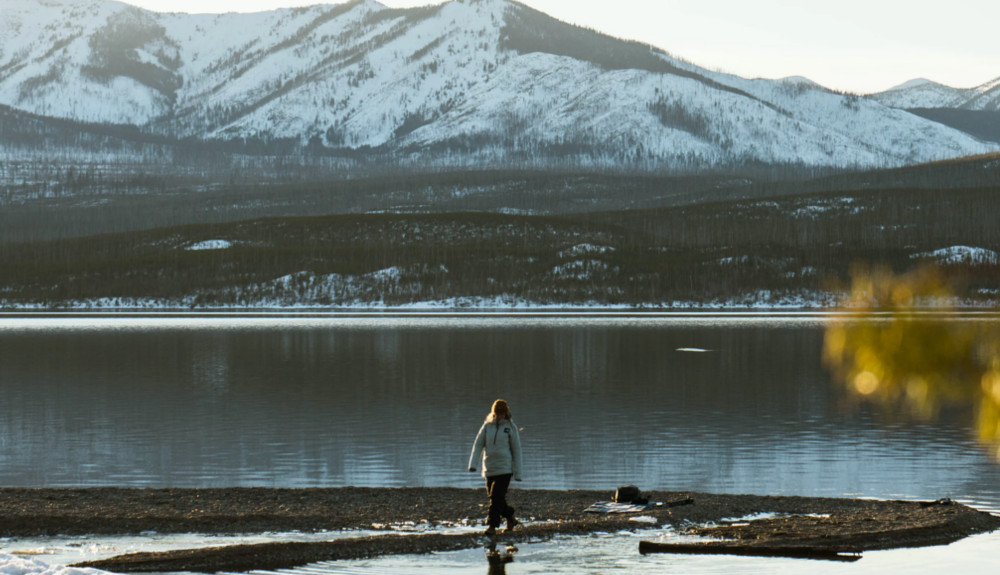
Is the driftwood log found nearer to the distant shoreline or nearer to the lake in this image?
the lake

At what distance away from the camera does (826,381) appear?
5725 cm

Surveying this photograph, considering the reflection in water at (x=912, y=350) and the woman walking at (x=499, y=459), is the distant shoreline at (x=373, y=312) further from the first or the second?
the reflection in water at (x=912, y=350)

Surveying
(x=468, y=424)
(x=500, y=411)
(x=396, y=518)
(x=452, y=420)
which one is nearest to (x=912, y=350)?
(x=500, y=411)

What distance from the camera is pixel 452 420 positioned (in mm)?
41688

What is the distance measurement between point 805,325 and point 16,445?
9002 centimetres

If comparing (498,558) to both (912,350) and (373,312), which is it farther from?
(373,312)

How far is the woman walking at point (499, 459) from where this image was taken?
20922mm

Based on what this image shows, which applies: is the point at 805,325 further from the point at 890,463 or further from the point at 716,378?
the point at 890,463

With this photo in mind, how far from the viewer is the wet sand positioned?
19328 mm

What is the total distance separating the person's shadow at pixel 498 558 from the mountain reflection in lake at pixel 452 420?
24.1 feet

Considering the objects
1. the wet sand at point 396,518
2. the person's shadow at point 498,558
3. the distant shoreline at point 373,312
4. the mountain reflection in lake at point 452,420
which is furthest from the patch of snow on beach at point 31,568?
the distant shoreline at point 373,312

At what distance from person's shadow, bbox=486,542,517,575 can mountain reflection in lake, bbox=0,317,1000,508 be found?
733 centimetres

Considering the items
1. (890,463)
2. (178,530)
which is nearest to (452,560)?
(178,530)

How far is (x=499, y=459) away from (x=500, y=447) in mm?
209
